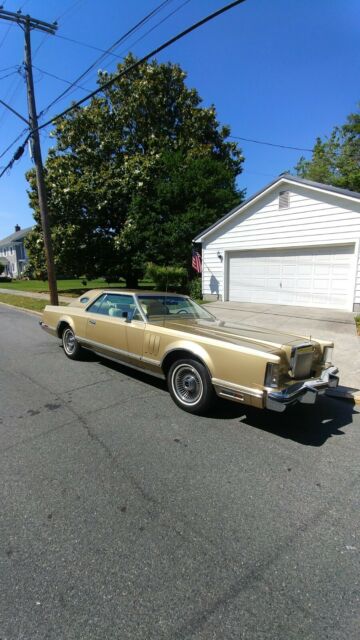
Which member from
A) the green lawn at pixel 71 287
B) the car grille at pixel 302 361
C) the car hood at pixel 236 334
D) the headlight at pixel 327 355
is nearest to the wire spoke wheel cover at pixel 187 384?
the car hood at pixel 236 334

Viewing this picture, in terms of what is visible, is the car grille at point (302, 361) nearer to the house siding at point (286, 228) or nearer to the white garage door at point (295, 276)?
the house siding at point (286, 228)

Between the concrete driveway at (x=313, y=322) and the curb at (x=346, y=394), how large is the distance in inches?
6.2

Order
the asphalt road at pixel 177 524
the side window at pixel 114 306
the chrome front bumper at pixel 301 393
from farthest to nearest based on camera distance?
1. the side window at pixel 114 306
2. the chrome front bumper at pixel 301 393
3. the asphalt road at pixel 177 524

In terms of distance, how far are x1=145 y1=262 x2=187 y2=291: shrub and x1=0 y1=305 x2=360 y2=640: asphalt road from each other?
12211 millimetres

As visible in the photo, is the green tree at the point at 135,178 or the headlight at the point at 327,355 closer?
the headlight at the point at 327,355

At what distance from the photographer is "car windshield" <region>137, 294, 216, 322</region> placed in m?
4.96

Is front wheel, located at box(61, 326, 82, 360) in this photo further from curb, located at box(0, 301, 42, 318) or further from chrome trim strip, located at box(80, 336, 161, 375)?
curb, located at box(0, 301, 42, 318)

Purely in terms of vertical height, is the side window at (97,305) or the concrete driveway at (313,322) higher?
the side window at (97,305)

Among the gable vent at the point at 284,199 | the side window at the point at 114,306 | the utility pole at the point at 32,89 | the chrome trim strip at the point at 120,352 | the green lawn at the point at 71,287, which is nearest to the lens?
the chrome trim strip at the point at 120,352

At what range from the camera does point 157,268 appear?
16.2m

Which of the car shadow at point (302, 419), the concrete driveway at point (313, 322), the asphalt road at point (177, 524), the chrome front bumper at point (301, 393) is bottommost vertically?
the car shadow at point (302, 419)

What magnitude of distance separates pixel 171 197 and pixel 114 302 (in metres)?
13.5

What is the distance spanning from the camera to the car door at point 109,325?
5008mm

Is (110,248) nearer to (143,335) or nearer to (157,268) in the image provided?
(157,268)
